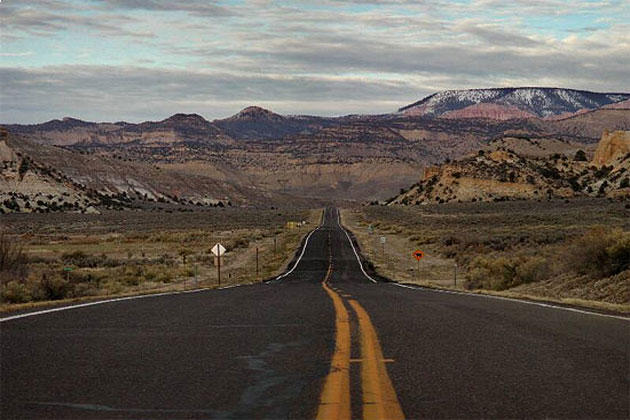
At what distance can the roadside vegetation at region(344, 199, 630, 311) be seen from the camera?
18656 mm

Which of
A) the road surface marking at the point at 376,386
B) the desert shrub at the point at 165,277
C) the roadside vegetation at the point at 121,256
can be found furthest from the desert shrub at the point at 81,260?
the road surface marking at the point at 376,386

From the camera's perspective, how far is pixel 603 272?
19016mm

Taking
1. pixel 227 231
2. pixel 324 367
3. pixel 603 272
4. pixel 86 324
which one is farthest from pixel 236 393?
pixel 227 231

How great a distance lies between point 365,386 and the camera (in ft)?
19.6

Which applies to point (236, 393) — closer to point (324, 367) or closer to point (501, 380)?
point (324, 367)

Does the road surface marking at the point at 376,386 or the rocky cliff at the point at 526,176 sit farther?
the rocky cliff at the point at 526,176

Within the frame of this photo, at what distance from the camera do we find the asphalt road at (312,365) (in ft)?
17.7

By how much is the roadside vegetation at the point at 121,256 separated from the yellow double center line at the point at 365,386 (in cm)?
612

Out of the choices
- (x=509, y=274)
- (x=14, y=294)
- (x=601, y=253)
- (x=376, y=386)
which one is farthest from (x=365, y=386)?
(x=509, y=274)

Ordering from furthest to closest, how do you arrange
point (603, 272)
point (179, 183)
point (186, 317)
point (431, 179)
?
1. point (179, 183)
2. point (431, 179)
3. point (603, 272)
4. point (186, 317)

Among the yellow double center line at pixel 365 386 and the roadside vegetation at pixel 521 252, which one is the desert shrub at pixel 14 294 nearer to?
the yellow double center line at pixel 365 386

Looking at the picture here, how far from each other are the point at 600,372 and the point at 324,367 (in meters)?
2.29

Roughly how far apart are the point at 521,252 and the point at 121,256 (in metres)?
27.8

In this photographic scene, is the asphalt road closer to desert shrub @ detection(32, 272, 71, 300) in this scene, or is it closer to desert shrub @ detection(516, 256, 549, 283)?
desert shrub @ detection(32, 272, 71, 300)
